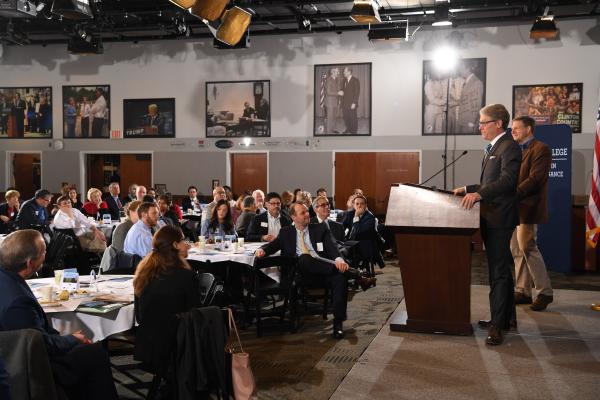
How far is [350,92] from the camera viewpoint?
596 inches

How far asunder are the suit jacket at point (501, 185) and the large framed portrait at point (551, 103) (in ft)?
31.4

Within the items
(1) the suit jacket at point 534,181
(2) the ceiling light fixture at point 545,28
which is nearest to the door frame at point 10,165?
(2) the ceiling light fixture at point 545,28

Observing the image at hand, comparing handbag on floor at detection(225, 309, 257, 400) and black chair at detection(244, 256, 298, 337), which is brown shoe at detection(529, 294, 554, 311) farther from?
handbag on floor at detection(225, 309, 257, 400)

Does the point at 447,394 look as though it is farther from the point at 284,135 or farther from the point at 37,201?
the point at 284,135

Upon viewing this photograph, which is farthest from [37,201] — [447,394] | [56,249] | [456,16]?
[456,16]

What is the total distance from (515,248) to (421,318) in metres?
1.88

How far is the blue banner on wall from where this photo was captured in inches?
378

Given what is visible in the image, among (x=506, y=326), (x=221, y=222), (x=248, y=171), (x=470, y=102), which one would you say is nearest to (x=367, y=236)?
(x=221, y=222)

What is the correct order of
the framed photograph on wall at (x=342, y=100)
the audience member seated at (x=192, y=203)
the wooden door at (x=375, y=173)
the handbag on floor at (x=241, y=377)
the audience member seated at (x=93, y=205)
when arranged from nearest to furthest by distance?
the handbag on floor at (x=241, y=377), the audience member seated at (x=93, y=205), the audience member seated at (x=192, y=203), the wooden door at (x=375, y=173), the framed photograph on wall at (x=342, y=100)

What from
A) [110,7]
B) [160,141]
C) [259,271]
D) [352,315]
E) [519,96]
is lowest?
[352,315]

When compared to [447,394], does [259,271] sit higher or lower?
higher

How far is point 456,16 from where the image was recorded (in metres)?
14.1

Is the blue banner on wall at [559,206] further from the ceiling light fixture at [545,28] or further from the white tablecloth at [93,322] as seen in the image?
the white tablecloth at [93,322]

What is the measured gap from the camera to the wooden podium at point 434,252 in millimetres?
5086
